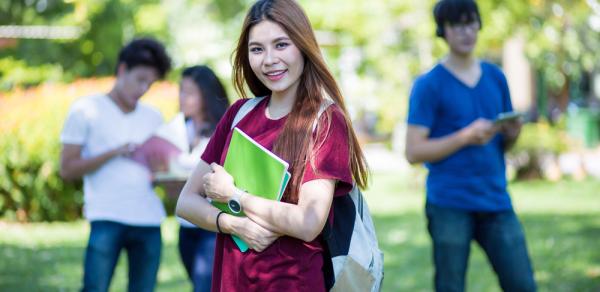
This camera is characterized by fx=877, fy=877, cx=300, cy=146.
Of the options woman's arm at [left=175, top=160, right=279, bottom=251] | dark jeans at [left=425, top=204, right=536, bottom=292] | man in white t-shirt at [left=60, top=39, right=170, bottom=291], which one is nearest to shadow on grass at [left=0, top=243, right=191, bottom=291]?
man in white t-shirt at [left=60, top=39, right=170, bottom=291]

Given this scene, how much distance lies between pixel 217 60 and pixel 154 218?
18.8m

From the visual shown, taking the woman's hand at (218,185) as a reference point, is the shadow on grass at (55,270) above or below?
below

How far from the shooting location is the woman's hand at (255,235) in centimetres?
274

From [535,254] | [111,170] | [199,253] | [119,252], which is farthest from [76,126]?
[535,254]

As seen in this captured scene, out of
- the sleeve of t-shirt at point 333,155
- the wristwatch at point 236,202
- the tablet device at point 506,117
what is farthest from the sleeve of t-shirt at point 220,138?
the tablet device at point 506,117

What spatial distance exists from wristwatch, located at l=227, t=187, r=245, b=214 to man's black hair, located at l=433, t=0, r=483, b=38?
2041 mm

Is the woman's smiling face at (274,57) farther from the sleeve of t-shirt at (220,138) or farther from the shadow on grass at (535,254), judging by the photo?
the shadow on grass at (535,254)

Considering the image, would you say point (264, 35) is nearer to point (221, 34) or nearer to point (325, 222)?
point (325, 222)

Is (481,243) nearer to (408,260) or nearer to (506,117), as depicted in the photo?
(506,117)

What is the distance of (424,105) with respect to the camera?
14.6 ft

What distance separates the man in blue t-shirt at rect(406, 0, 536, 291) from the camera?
14.2 ft

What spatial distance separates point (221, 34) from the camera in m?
26.0

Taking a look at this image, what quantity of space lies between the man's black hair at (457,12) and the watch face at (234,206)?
6.76ft

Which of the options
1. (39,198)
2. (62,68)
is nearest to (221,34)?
(62,68)
